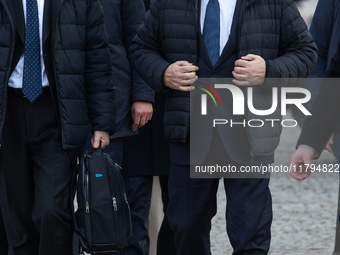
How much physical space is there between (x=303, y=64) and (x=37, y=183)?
1.55 m

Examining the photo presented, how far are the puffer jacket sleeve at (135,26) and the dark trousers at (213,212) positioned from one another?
69 centimetres

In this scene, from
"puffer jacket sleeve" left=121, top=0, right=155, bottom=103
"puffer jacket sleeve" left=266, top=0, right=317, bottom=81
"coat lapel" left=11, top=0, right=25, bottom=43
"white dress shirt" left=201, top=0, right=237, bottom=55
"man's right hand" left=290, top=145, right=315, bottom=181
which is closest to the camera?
"man's right hand" left=290, top=145, right=315, bottom=181

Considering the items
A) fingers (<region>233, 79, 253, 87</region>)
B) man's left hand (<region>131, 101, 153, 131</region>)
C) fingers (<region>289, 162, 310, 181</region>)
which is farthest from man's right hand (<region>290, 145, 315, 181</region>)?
man's left hand (<region>131, 101, 153, 131</region>)

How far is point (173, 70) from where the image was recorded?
158 inches

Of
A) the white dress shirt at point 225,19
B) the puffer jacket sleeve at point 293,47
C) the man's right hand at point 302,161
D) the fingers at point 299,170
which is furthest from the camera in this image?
the white dress shirt at point 225,19

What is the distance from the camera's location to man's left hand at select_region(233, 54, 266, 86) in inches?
152

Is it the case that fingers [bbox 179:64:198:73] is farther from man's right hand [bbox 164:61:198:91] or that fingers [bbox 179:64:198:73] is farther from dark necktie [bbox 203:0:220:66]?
dark necktie [bbox 203:0:220:66]

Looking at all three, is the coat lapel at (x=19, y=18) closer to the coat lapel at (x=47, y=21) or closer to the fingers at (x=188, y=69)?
the coat lapel at (x=47, y=21)

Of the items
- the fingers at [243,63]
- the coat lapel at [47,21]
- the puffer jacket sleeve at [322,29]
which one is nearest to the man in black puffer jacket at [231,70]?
the fingers at [243,63]

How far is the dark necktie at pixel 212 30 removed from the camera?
4.02m

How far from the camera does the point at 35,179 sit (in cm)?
396

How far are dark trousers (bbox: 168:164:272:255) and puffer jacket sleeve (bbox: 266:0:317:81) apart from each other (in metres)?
0.61

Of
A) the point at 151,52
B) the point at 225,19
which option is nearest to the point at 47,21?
the point at 151,52

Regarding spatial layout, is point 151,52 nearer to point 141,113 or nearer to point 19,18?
point 141,113
